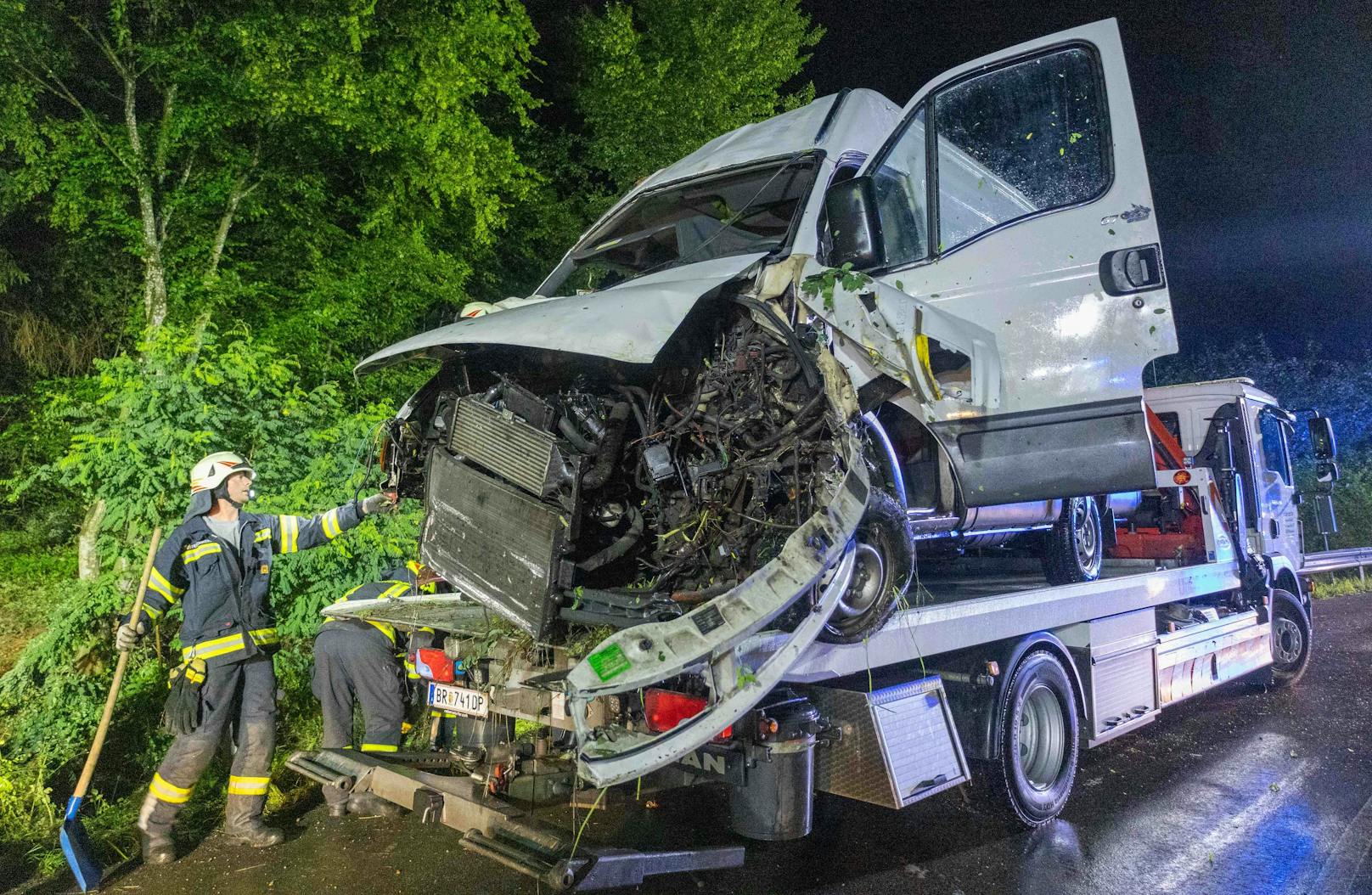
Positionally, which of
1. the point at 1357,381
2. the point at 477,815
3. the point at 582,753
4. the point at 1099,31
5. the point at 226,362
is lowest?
the point at 477,815

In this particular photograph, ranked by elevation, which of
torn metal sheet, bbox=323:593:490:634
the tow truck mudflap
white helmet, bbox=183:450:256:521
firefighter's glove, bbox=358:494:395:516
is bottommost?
the tow truck mudflap

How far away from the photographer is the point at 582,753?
9.32 feet

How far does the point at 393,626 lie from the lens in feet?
14.5

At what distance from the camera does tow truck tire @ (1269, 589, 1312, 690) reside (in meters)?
7.50

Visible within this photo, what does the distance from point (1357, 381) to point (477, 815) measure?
25.3 metres

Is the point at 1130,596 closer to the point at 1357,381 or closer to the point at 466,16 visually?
the point at 466,16

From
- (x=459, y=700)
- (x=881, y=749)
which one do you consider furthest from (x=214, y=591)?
(x=881, y=749)

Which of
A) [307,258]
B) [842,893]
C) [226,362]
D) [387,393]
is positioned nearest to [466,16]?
[307,258]

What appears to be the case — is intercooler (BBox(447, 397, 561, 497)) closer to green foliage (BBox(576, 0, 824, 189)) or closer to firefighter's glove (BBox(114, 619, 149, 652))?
firefighter's glove (BBox(114, 619, 149, 652))

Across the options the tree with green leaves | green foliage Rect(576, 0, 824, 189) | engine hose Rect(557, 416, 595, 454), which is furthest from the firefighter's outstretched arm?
green foliage Rect(576, 0, 824, 189)

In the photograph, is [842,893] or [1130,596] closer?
[842,893]

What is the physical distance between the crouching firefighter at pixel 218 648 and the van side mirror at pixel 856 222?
2483 millimetres

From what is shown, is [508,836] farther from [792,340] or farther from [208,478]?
[208,478]

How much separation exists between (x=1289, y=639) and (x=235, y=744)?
798cm
